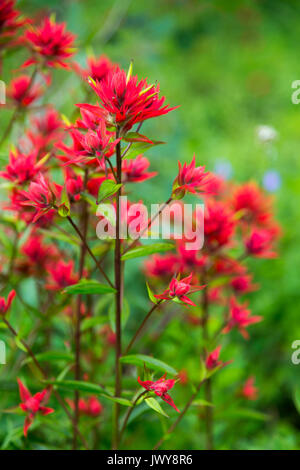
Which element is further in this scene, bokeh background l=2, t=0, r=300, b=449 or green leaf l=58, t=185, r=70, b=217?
bokeh background l=2, t=0, r=300, b=449

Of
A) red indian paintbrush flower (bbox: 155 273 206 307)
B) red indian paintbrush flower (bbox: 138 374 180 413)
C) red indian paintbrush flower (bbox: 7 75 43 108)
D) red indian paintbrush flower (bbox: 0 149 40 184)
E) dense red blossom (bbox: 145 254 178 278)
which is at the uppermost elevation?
red indian paintbrush flower (bbox: 7 75 43 108)

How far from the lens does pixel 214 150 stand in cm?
197

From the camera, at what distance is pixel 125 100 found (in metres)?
0.43

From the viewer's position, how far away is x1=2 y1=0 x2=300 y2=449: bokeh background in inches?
37.0

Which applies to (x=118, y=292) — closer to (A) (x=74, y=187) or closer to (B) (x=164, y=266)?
(A) (x=74, y=187)

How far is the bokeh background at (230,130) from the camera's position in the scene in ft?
3.08

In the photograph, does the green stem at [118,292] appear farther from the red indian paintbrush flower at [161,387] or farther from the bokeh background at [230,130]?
the bokeh background at [230,130]

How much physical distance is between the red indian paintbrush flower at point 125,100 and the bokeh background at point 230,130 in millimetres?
411

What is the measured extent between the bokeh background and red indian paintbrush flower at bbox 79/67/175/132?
0.41 m

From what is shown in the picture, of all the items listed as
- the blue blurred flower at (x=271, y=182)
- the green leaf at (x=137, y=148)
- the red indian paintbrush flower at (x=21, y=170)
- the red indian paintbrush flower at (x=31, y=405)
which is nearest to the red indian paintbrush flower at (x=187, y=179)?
the green leaf at (x=137, y=148)

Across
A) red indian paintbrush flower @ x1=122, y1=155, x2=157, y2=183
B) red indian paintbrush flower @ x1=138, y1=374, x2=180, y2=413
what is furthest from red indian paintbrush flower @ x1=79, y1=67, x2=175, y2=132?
red indian paintbrush flower @ x1=138, y1=374, x2=180, y2=413

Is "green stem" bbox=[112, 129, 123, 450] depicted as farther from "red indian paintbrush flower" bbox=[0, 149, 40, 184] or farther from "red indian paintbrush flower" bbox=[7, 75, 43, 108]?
"red indian paintbrush flower" bbox=[7, 75, 43, 108]
